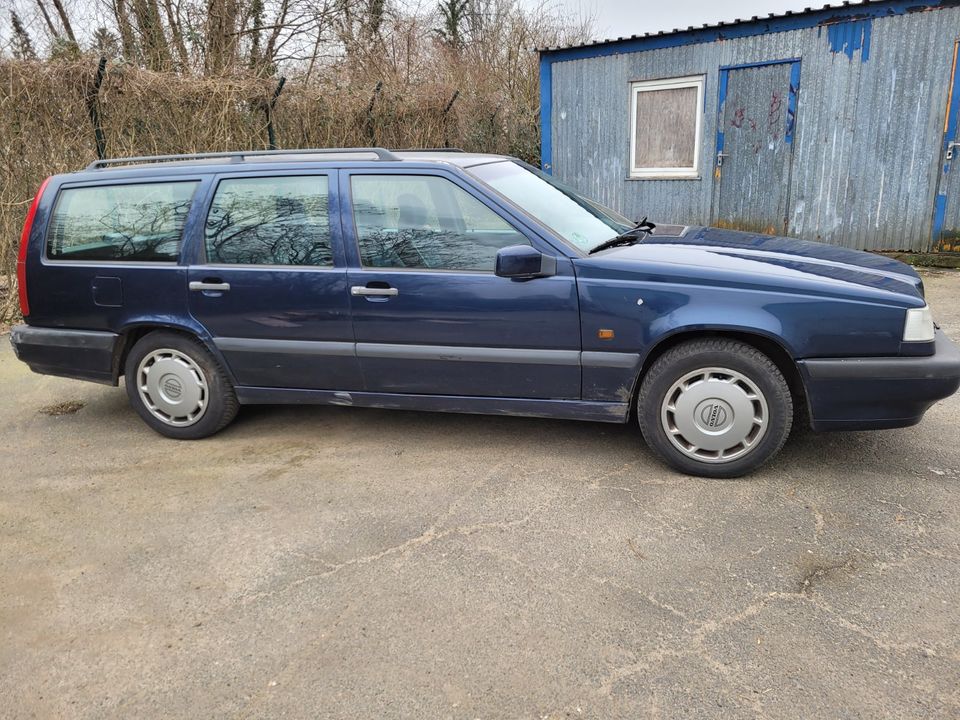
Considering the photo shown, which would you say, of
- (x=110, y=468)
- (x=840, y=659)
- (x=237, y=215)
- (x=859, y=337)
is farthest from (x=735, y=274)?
(x=110, y=468)

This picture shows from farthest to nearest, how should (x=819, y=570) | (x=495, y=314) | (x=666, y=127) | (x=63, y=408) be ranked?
(x=666, y=127) < (x=63, y=408) < (x=495, y=314) < (x=819, y=570)

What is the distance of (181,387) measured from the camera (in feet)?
14.0

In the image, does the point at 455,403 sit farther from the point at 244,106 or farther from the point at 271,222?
the point at 244,106

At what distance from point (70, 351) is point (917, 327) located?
4580 mm

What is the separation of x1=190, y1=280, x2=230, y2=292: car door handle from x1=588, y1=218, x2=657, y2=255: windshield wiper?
79.1 inches

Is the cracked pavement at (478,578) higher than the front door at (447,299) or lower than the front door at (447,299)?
lower

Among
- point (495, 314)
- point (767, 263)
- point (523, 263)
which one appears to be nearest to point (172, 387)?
point (495, 314)

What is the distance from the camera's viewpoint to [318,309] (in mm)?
3887

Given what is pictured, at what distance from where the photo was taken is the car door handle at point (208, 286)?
400cm

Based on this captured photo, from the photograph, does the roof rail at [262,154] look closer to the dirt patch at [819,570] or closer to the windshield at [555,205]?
the windshield at [555,205]

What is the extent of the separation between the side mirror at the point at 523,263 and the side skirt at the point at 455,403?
2.21 ft

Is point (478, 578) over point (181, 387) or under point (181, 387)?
under

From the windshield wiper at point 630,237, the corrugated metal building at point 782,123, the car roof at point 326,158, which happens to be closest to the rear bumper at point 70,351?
the car roof at point 326,158

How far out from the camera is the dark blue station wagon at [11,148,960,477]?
3.34 meters
